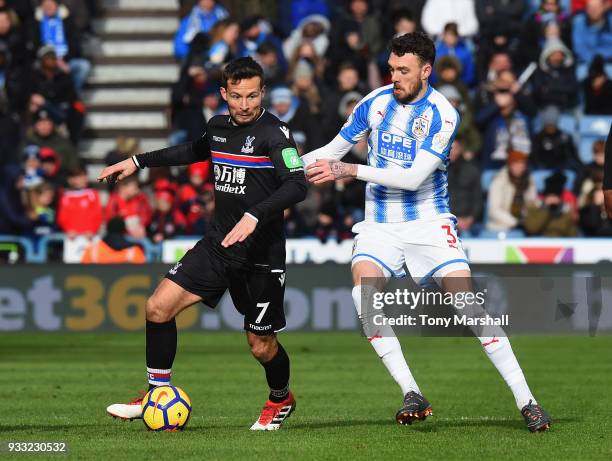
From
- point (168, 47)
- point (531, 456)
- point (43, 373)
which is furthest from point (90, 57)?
point (531, 456)

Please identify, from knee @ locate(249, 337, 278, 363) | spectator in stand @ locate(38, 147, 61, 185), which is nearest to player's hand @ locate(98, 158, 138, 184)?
knee @ locate(249, 337, 278, 363)

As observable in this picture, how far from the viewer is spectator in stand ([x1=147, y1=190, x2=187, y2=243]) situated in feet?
66.9

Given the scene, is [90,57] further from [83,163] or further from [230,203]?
[230,203]

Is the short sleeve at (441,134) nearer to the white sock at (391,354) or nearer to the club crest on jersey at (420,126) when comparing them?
the club crest on jersey at (420,126)

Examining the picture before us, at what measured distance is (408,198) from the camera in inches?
397

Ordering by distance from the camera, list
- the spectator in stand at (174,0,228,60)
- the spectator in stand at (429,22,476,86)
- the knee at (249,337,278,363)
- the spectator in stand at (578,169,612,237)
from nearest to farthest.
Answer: the knee at (249,337,278,363) < the spectator in stand at (578,169,612,237) < the spectator in stand at (429,22,476,86) < the spectator in stand at (174,0,228,60)

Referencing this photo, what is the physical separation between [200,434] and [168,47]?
15.9 m

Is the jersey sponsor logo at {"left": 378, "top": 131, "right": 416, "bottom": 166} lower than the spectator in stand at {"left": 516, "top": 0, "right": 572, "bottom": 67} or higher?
lower

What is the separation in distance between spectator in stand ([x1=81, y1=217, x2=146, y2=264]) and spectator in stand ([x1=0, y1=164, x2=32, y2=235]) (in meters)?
1.87

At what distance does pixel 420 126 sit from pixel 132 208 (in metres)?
11.0

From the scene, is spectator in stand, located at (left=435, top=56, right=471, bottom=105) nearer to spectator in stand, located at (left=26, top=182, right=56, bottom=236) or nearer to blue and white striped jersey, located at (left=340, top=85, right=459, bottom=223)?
spectator in stand, located at (left=26, top=182, right=56, bottom=236)

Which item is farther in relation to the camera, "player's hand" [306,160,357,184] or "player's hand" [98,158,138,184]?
"player's hand" [98,158,138,184]

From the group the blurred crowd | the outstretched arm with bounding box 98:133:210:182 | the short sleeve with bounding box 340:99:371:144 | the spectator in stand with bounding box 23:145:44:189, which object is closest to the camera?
the outstretched arm with bounding box 98:133:210:182

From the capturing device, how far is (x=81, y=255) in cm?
2014
